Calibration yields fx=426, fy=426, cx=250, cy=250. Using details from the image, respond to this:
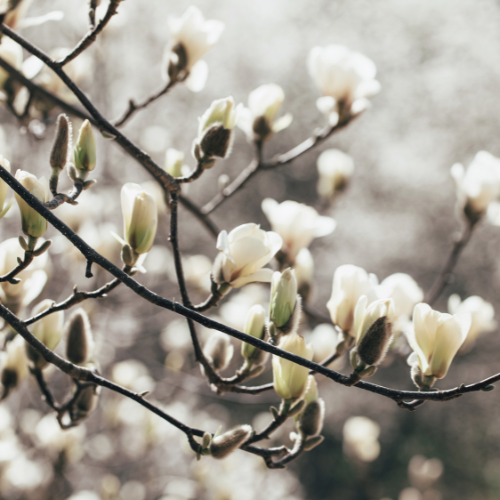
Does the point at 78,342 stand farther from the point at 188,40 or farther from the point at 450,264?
the point at 450,264

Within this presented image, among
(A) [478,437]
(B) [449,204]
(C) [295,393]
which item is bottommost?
(A) [478,437]

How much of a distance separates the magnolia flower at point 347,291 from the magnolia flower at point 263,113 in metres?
0.40

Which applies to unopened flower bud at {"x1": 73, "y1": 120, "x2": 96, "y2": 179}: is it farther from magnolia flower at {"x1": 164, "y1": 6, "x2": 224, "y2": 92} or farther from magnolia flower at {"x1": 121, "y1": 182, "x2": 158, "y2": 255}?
magnolia flower at {"x1": 164, "y1": 6, "x2": 224, "y2": 92}

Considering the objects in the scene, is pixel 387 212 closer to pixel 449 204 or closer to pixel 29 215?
pixel 449 204

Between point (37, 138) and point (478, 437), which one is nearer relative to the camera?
point (37, 138)

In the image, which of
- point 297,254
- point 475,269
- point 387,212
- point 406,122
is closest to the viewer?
point 297,254

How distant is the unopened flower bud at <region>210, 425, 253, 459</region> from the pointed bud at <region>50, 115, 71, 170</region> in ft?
1.24

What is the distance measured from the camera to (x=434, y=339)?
490mm

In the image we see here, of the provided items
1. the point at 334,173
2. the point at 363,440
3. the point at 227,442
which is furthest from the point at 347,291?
the point at 363,440

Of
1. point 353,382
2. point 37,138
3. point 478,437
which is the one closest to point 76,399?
point 353,382

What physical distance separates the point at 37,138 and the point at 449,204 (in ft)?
18.3

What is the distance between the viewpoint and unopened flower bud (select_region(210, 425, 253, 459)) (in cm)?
49

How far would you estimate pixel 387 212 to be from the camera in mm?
5680

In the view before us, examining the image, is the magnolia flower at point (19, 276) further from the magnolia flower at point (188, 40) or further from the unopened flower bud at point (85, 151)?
the magnolia flower at point (188, 40)
